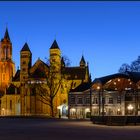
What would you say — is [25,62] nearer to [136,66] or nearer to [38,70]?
[38,70]

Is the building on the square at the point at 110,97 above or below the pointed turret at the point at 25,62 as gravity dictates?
below

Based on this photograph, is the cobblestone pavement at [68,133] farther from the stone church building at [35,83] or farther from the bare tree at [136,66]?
the stone church building at [35,83]

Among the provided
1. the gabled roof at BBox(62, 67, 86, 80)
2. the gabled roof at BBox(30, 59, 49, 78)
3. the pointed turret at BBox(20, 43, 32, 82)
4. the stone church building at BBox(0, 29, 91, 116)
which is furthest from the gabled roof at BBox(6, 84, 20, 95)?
the gabled roof at BBox(62, 67, 86, 80)

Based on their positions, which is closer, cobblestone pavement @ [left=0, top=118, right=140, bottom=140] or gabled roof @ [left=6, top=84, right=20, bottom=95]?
cobblestone pavement @ [left=0, top=118, right=140, bottom=140]

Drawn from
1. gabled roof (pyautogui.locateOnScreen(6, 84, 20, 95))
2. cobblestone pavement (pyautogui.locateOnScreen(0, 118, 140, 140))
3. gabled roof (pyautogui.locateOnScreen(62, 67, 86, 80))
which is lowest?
cobblestone pavement (pyautogui.locateOnScreen(0, 118, 140, 140))

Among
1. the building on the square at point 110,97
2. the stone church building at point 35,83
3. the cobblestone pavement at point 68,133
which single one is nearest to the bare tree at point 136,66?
the building on the square at point 110,97

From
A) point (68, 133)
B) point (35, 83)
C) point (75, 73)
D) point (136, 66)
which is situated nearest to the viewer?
point (68, 133)

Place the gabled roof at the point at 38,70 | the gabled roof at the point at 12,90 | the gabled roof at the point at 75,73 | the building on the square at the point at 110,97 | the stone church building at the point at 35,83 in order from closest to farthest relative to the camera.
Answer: the building on the square at the point at 110,97 → the stone church building at the point at 35,83 → the gabled roof at the point at 38,70 → the gabled roof at the point at 12,90 → the gabled roof at the point at 75,73

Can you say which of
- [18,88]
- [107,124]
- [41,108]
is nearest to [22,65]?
[18,88]

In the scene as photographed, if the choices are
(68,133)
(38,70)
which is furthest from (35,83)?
(68,133)

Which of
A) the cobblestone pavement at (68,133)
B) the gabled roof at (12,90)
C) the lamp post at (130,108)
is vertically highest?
the gabled roof at (12,90)

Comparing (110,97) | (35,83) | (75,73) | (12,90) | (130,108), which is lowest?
(130,108)

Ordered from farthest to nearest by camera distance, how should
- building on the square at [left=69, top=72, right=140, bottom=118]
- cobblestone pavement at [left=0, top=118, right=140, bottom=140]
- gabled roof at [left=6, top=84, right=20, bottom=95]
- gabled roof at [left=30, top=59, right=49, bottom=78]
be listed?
gabled roof at [left=6, top=84, right=20, bottom=95], gabled roof at [left=30, top=59, right=49, bottom=78], building on the square at [left=69, top=72, right=140, bottom=118], cobblestone pavement at [left=0, top=118, right=140, bottom=140]

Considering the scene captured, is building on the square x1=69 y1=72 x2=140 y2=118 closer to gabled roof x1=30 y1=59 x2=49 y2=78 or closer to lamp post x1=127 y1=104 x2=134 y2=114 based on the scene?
lamp post x1=127 y1=104 x2=134 y2=114
